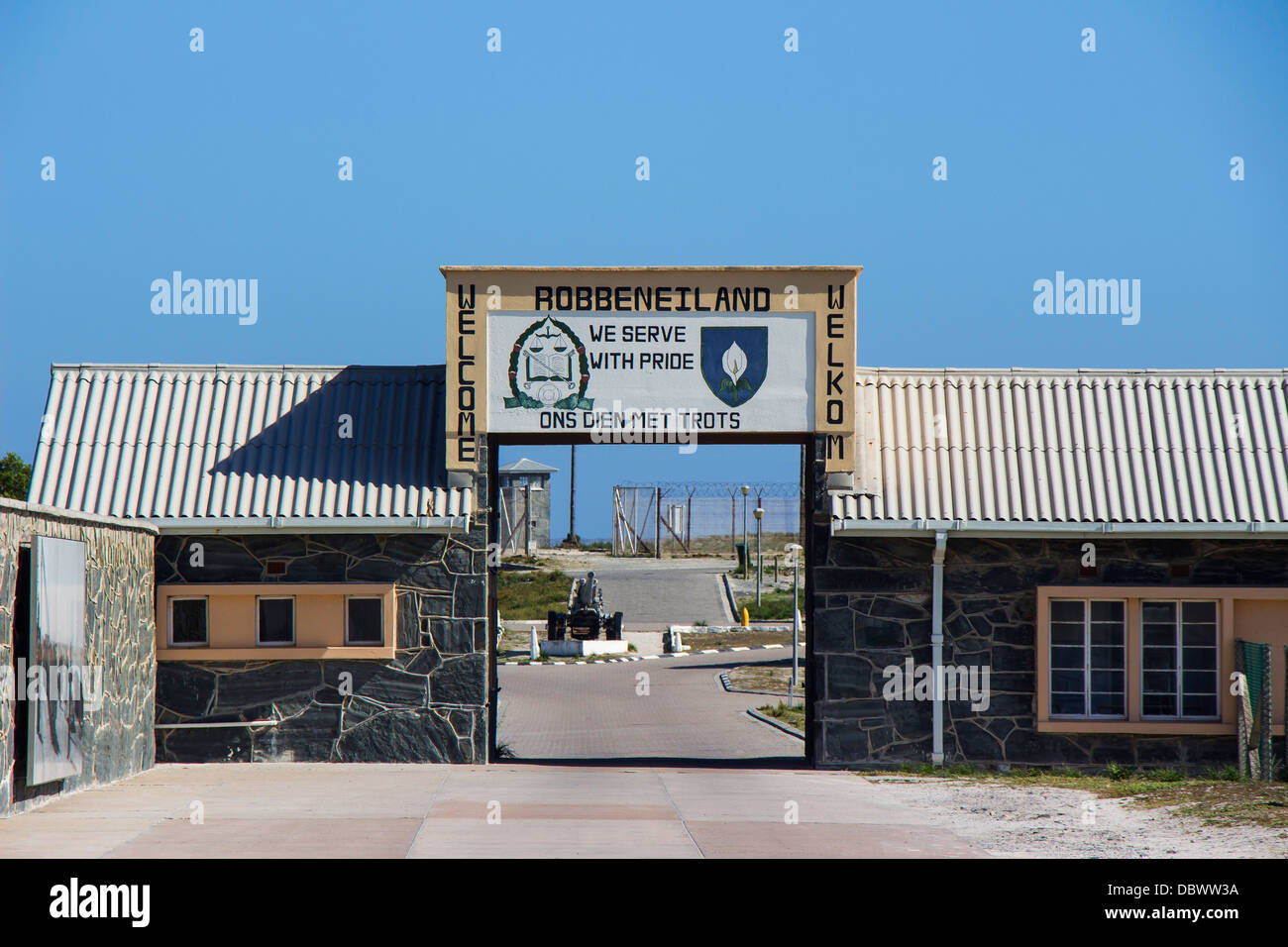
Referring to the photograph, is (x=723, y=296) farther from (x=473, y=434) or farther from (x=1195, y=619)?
(x=1195, y=619)

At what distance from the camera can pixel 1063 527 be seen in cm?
1574

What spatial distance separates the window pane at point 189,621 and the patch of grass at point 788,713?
34.3 ft

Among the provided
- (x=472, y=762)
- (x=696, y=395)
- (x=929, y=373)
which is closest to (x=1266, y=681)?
(x=929, y=373)

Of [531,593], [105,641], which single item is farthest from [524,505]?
[105,641]

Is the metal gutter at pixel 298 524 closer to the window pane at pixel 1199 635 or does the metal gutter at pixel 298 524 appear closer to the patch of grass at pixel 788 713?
the window pane at pixel 1199 635

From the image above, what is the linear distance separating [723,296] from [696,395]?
1.22 metres

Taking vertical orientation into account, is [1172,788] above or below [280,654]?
below

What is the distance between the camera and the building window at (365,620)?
16.3m

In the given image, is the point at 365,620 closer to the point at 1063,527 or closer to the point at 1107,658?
the point at 1063,527

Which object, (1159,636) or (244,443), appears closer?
(1159,636)

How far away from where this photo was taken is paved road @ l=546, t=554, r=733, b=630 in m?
45.4

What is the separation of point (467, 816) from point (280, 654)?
502 cm

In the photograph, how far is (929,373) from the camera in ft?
57.8

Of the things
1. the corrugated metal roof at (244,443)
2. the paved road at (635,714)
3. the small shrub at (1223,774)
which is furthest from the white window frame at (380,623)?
the small shrub at (1223,774)
